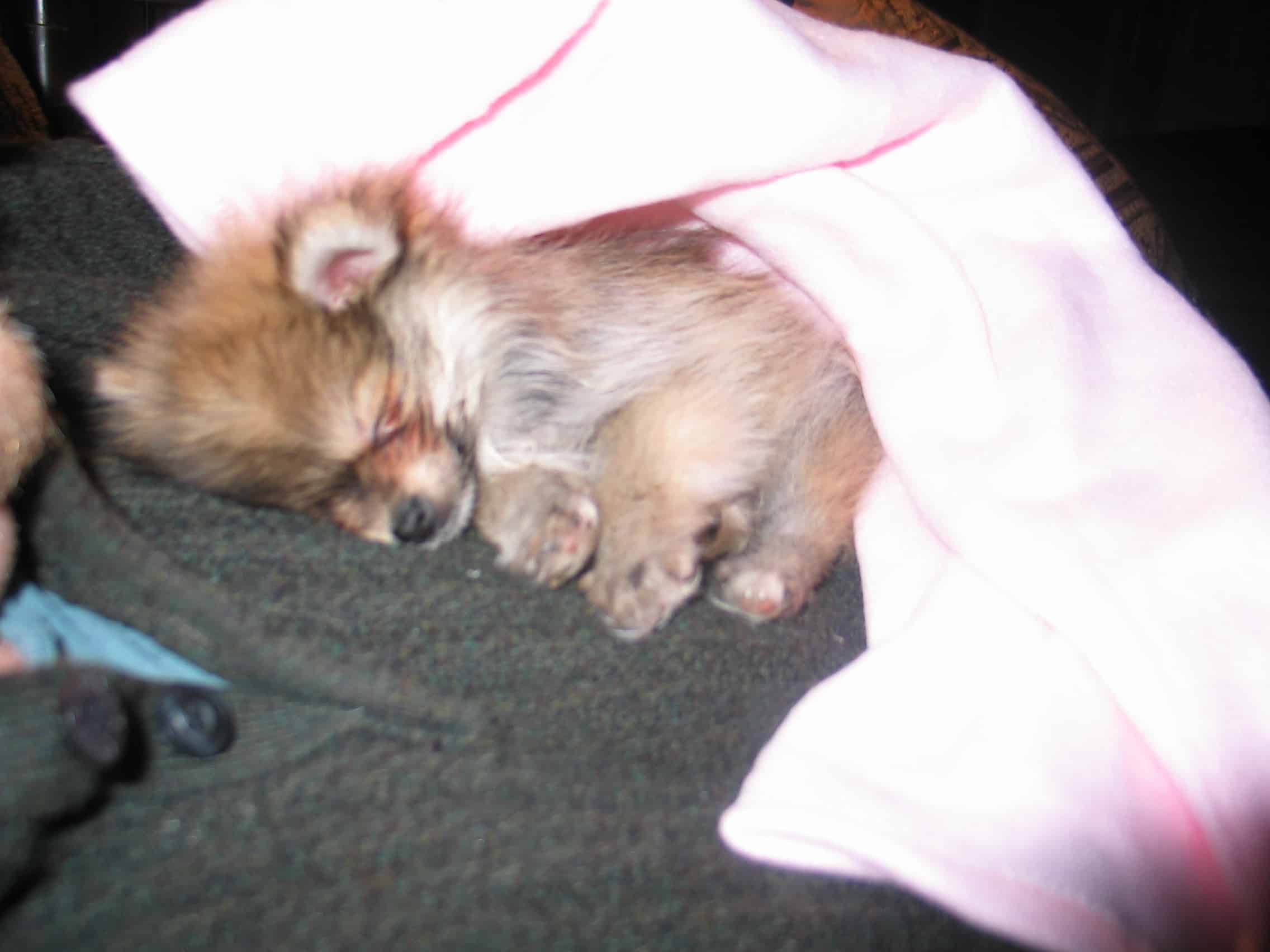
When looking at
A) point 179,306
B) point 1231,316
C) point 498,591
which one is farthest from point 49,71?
point 1231,316

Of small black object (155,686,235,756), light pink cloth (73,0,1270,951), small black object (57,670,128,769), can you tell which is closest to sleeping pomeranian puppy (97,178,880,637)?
light pink cloth (73,0,1270,951)

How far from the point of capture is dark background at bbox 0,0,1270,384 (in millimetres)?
4016

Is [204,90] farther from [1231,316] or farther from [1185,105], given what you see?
[1185,105]

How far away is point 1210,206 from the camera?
393 centimetres

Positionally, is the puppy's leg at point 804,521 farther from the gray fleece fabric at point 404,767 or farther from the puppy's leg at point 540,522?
the puppy's leg at point 540,522

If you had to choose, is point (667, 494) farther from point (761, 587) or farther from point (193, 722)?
point (193, 722)

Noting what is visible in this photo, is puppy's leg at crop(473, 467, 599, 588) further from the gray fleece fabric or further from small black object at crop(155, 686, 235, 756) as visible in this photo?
small black object at crop(155, 686, 235, 756)

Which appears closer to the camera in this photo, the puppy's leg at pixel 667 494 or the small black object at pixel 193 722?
the small black object at pixel 193 722

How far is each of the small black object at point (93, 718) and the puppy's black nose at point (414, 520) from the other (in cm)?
60

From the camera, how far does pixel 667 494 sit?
172 centimetres

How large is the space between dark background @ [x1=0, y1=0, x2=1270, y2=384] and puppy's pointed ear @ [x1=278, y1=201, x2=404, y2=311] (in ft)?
9.84

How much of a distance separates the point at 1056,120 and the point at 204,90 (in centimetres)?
217

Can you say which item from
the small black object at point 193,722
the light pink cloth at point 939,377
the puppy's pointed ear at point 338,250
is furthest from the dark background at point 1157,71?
the small black object at point 193,722

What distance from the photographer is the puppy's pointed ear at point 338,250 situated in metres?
1.62
